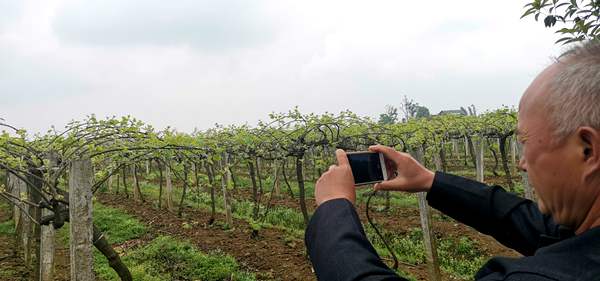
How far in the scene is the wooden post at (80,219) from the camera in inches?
149

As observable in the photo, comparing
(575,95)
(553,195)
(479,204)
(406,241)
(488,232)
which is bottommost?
(406,241)

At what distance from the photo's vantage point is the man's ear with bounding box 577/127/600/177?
80 centimetres

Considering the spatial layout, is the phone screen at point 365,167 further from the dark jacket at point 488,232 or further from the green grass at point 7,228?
the green grass at point 7,228

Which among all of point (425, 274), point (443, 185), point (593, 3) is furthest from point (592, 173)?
point (425, 274)

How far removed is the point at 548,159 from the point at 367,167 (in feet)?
2.53

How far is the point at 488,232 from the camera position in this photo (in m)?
1.61

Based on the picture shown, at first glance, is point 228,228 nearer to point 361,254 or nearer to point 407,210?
point 407,210

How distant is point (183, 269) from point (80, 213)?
4.11 metres

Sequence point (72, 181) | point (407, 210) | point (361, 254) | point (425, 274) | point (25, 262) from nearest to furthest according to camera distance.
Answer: point (361, 254)
point (72, 181)
point (425, 274)
point (25, 262)
point (407, 210)

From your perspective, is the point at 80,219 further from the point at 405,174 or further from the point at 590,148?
the point at 590,148

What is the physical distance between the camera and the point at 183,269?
749cm

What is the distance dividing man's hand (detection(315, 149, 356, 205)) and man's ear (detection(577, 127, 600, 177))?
60 centimetres

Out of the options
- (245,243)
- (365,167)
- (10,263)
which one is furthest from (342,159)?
(10,263)

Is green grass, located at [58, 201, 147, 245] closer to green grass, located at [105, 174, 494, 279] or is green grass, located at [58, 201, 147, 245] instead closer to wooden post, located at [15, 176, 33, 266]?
wooden post, located at [15, 176, 33, 266]
